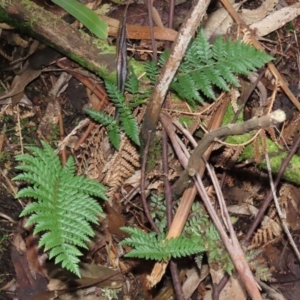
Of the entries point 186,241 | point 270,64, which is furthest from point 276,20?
point 186,241

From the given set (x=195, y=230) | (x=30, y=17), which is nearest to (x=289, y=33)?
(x=195, y=230)

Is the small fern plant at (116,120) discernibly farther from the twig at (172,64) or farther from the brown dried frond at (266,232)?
the brown dried frond at (266,232)

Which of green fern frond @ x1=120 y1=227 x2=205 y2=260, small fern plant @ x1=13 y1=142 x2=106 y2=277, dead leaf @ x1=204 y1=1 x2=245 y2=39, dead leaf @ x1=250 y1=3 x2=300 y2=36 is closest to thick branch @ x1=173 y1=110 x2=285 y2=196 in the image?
green fern frond @ x1=120 y1=227 x2=205 y2=260

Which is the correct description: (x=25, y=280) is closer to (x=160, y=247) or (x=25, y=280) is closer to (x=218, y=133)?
(x=160, y=247)

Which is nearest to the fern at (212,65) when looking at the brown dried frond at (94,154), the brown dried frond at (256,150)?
the brown dried frond at (256,150)

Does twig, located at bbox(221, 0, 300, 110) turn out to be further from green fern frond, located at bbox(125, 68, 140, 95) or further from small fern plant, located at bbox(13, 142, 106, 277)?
small fern plant, located at bbox(13, 142, 106, 277)
